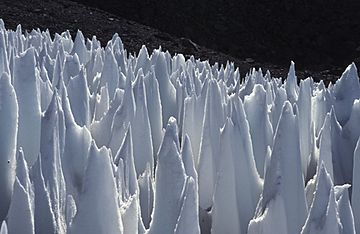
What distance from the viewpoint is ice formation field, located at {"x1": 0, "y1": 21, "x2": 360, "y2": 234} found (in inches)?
35.2

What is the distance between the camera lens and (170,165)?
941 mm

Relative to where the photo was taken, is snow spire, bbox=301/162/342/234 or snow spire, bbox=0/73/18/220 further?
snow spire, bbox=0/73/18/220

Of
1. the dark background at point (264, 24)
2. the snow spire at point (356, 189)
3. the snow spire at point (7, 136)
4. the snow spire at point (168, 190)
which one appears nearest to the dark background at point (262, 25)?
the dark background at point (264, 24)

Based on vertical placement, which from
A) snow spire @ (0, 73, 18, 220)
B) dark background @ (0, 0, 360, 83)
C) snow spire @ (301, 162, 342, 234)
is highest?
dark background @ (0, 0, 360, 83)

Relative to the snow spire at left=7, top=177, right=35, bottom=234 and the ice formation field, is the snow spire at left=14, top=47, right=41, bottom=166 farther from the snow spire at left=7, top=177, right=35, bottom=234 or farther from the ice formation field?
the snow spire at left=7, top=177, right=35, bottom=234

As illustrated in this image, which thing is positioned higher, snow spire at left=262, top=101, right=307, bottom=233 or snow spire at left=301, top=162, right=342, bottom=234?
snow spire at left=262, top=101, right=307, bottom=233

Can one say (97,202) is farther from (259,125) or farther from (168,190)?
(259,125)

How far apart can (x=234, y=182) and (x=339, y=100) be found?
74 centimetres

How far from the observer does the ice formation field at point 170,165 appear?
89 cm

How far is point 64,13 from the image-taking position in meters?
11.2

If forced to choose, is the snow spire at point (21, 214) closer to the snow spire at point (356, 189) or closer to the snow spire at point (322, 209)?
the snow spire at point (322, 209)

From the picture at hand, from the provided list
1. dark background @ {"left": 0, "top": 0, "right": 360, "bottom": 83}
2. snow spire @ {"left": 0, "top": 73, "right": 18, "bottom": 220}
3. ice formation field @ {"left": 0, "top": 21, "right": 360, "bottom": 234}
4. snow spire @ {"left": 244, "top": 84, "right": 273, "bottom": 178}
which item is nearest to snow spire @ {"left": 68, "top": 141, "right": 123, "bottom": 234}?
ice formation field @ {"left": 0, "top": 21, "right": 360, "bottom": 234}

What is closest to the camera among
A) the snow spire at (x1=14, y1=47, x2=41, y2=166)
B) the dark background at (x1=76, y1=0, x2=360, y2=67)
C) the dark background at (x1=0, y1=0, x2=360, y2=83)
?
the snow spire at (x1=14, y1=47, x2=41, y2=166)

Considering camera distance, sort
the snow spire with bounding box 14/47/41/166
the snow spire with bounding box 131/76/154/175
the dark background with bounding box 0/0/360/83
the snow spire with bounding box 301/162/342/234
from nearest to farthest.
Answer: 1. the snow spire with bounding box 301/162/342/234
2. the snow spire with bounding box 14/47/41/166
3. the snow spire with bounding box 131/76/154/175
4. the dark background with bounding box 0/0/360/83
